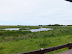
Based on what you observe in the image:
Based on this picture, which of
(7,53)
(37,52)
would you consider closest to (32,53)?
(37,52)

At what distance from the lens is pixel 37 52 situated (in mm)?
4418

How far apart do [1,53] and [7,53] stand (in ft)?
2.19

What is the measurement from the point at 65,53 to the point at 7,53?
594 centimetres

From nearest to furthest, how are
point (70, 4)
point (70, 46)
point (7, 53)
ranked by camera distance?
point (70, 4) < point (70, 46) < point (7, 53)

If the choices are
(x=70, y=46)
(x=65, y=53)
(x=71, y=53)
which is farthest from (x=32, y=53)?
(x=70, y=46)

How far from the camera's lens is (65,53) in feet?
18.1

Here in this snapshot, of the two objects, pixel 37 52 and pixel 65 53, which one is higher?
pixel 37 52

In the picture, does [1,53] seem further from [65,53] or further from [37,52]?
[65,53]

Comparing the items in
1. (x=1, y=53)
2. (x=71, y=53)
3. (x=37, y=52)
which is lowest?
(x=1, y=53)

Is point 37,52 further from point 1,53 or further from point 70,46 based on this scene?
point 1,53

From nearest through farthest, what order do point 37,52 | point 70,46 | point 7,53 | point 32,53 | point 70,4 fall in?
point 32,53 → point 37,52 → point 70,4 → point 70,46 → point 7,53

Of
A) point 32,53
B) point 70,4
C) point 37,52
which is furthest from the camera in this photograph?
point 70,4

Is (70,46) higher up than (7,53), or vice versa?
(70,46)

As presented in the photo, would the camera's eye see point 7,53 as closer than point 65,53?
No
